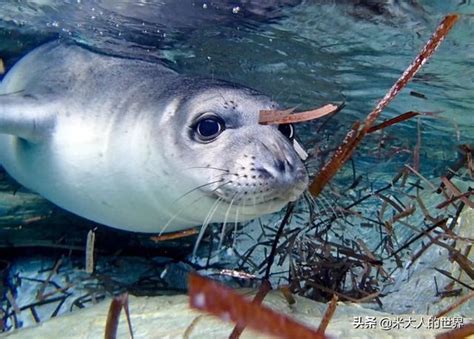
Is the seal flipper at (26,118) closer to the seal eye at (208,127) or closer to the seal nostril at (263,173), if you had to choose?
the seal eye at (208,127)

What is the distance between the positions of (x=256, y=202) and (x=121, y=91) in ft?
5.87

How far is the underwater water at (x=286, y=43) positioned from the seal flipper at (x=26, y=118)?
1.34 metres

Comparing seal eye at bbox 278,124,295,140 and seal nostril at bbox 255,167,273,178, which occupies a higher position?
seal eye at bbox 278,124,295,140

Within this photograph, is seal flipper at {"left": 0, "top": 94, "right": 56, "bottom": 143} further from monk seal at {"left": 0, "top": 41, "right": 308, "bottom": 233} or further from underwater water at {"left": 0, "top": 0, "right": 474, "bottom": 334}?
underwater water at {"left": 0, "top": 0, "right": 474, "bottom": 334}

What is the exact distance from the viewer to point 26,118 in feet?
12.2

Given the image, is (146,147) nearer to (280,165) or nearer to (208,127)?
(208,127)

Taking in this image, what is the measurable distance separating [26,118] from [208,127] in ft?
4.65

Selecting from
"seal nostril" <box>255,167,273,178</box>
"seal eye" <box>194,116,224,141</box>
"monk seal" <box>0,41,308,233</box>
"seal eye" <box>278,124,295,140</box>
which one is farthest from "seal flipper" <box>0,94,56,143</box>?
"seal nostril" <box>255,167,273,178</box>

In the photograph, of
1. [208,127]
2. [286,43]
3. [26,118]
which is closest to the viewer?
[208,127]

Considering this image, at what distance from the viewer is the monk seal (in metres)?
2.96

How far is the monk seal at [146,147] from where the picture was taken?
2.96 metres

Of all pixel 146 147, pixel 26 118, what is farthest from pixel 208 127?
pixel 26 118

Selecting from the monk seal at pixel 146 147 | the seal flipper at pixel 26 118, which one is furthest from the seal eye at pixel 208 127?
the seal flipper at pixel 26 118

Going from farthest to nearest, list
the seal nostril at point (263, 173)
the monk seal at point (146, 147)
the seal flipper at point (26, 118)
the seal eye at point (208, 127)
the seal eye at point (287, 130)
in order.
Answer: the seal flipper at point (26, 118) → the seal eye at point (287, 130) → the seal eye at point (208, 127) → the monk seal at point (146, 147) → the seal nostril at point (263, 173)
